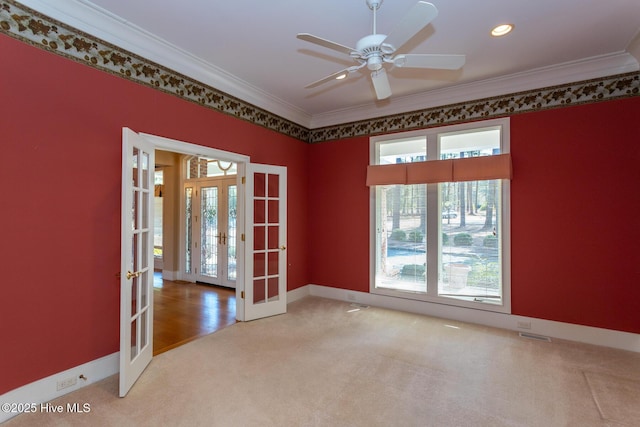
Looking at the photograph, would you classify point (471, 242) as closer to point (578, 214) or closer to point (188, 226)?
point (578, 214)

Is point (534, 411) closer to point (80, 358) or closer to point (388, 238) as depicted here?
point (388, 238)

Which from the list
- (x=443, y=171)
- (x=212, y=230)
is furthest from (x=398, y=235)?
(x=212, y=230)

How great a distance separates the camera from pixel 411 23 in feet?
5.92

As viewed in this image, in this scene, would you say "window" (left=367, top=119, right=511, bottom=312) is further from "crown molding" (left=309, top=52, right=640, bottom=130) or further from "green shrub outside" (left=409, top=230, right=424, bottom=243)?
"crown molding" (left=309, top=52, right=640, bottom=130)

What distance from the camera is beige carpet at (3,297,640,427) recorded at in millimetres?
2107

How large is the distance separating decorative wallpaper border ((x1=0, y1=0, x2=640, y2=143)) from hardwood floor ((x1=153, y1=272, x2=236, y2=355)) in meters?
2.75

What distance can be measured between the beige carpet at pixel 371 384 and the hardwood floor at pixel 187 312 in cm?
29

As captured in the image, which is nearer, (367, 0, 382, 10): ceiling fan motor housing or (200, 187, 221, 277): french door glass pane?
(367, 0, 382, 10): ceiling fan motor housing

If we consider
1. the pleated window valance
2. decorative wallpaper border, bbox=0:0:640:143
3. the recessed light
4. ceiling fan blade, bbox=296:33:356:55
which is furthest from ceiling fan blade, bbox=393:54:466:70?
decorative wallpaper border, bbox=0:0:640:143

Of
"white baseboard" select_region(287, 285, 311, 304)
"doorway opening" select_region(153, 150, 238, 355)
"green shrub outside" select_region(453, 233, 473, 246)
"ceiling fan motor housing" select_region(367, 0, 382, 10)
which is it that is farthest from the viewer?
"doorway opening" select_region(153, 150, 238, 355)

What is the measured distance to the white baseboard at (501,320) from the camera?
3176 mm

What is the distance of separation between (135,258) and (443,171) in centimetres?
372

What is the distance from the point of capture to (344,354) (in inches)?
120

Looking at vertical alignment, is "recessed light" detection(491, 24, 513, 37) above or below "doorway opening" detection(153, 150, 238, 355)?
above
